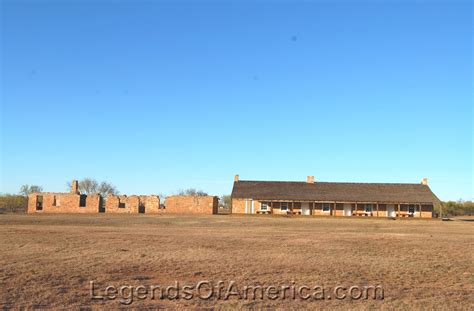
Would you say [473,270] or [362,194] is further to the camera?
[362,194]

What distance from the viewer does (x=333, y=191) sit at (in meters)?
51.2

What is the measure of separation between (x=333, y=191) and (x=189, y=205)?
14695 mm

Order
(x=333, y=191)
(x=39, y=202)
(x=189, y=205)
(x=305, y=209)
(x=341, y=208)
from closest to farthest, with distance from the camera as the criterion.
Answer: (x=305, y=209)
(x=341, y=208)
(x=189, y=205)
(x=333, y=191)
(x=39, y=202)

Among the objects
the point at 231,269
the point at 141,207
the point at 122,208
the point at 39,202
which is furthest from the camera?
the point at 141,207

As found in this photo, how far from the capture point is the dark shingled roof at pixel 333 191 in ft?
160

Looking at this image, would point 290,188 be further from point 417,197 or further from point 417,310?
point 417,310

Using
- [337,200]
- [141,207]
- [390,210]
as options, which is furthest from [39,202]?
[390,210]

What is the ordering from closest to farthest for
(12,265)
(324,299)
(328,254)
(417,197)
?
(324,299)
(12,265)
(328,254)
(417,197)

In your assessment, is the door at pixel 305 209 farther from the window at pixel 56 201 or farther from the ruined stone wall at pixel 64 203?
the window at pixel 56 201

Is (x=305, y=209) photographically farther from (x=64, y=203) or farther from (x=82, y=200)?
(x=64, y=203)

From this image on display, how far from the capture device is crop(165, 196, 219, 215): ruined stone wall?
5062 centimetres

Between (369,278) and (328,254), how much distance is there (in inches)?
162

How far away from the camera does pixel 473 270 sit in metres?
11.8

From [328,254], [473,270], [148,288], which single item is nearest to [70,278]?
[148,288]
